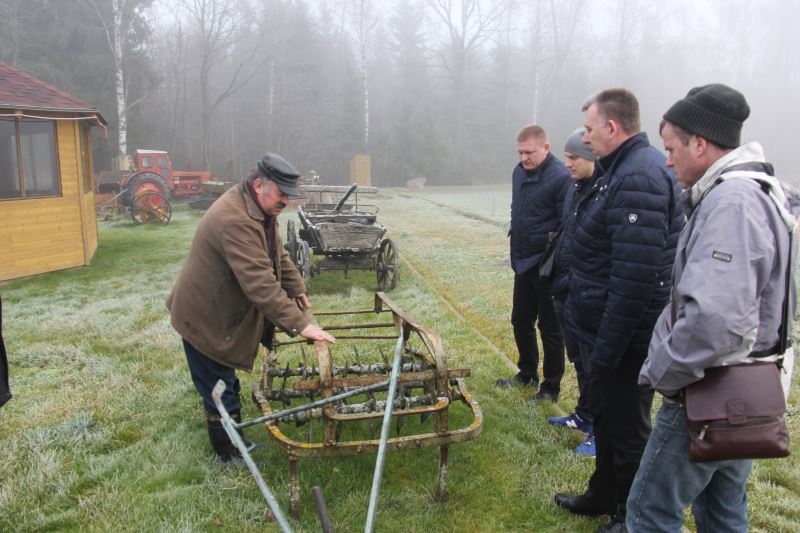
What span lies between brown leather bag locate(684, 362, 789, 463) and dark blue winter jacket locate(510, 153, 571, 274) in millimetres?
2647

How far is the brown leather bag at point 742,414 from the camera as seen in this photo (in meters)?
1.82

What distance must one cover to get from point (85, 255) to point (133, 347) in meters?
5.63

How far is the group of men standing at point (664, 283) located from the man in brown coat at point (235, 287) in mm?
1527

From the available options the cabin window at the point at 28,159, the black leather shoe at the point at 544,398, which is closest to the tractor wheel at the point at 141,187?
the cabin window at the point at 28,159

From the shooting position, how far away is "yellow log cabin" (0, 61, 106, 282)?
9.37 metres

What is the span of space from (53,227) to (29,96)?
2.22m

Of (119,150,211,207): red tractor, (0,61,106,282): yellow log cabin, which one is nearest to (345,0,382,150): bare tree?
(119,150,211,207): red tractor

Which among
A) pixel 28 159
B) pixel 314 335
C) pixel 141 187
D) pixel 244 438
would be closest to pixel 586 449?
pixel 314 335

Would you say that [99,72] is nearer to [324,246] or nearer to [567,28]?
[324,246]

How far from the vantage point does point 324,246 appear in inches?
337

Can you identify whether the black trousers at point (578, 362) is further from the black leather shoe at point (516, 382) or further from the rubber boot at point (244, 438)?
the rubber boot at point (244, 438)

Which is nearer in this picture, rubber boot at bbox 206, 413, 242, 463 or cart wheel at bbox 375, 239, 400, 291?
rubber boot at bbox 206, 413, 242, 463

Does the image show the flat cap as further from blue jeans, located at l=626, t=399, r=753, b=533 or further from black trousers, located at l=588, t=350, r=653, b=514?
blue jeans, located at l=626, t=399, r=753, b=533

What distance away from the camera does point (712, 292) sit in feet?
5.95
